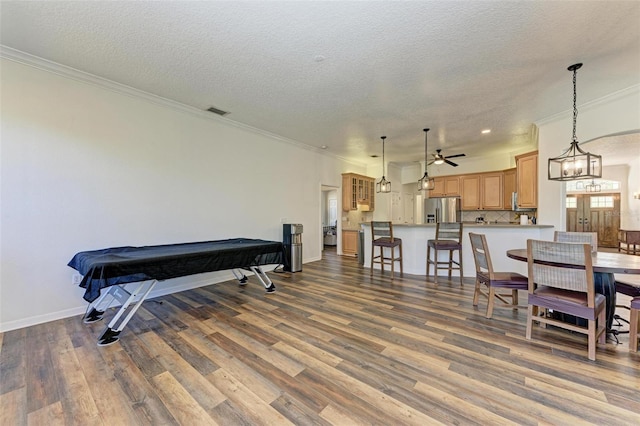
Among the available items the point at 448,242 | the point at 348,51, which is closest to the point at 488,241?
the point at 448,242

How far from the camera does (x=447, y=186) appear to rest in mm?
7457

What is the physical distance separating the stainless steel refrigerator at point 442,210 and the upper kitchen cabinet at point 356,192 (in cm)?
168

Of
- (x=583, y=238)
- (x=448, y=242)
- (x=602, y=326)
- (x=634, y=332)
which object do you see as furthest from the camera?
(x=448, y=242)

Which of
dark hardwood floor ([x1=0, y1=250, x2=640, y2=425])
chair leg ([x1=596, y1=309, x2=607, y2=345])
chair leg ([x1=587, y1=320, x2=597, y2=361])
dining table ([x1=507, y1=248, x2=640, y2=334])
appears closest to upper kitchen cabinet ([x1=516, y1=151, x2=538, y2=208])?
dining table ([x1=507, y1=248, x2=640, y2=334])

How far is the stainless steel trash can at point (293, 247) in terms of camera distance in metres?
5.31

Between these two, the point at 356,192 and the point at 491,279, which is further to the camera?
the point at 356,192

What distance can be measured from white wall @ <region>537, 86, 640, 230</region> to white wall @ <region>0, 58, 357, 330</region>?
17.3ft

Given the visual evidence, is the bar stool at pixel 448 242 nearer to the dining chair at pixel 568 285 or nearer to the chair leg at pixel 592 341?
the dining chair at pixel 568 285

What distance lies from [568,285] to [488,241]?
9.26 ft

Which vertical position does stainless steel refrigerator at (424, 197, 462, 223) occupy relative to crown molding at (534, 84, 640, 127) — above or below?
below

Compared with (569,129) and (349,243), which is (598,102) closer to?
(569,129)

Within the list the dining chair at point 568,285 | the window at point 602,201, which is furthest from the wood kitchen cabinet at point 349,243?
the window at point 602,201

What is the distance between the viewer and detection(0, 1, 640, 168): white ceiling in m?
2.11

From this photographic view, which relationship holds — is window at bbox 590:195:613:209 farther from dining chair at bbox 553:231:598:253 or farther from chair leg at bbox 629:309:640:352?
chair leg at bbox 629:309:640:352
